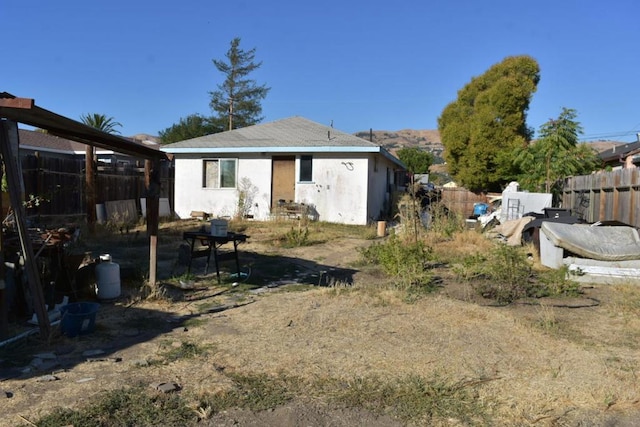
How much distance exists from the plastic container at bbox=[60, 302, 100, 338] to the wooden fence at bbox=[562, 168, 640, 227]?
1018 centimetres

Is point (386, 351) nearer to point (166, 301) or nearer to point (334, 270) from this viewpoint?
point (166, 301)

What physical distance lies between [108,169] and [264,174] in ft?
17.4

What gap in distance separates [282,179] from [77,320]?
1262cm

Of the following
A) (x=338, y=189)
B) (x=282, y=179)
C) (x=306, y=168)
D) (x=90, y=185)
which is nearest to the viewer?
(x=90, y=185)

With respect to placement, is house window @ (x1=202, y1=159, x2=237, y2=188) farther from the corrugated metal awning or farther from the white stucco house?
the corrugated metal awning

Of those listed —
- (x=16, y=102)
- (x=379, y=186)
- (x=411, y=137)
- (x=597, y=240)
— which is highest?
(x=411, y=137)

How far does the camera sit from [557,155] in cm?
1630

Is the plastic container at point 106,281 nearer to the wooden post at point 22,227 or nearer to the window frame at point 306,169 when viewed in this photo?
the wooden post at point 22,227

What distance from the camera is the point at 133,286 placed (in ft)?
22.9

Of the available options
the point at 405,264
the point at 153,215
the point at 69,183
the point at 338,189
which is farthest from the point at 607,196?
the point at 69,183

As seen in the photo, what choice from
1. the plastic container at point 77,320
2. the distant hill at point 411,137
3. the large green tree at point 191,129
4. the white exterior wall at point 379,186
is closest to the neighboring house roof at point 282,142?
the white exterior wall at point 379,186

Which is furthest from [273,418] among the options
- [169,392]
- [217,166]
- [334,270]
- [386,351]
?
[217,166]

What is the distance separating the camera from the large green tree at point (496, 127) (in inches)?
1072

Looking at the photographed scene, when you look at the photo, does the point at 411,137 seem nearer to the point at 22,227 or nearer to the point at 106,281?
the point at 106,281
